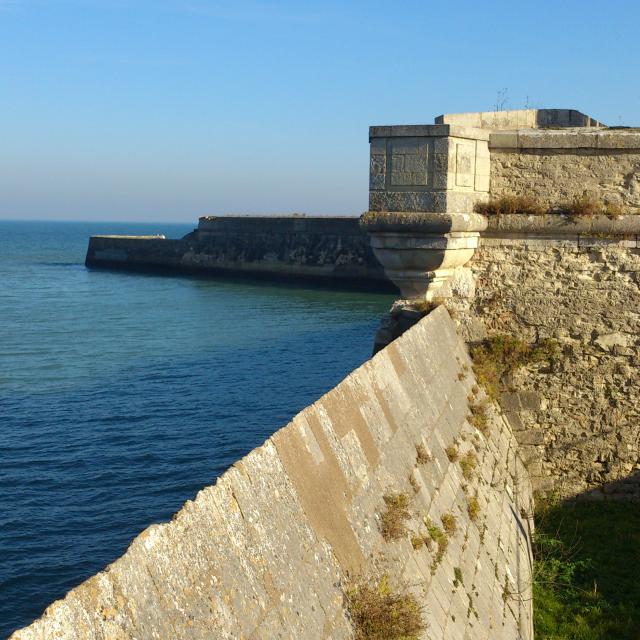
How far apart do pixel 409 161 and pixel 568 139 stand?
196cm

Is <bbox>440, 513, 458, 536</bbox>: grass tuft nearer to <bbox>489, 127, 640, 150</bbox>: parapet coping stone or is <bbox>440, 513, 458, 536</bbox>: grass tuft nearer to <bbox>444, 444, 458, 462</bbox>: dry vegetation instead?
<bbox>444, 444, 458, 462</bbox>: dry vegetation

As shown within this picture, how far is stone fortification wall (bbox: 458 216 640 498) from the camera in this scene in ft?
33.7

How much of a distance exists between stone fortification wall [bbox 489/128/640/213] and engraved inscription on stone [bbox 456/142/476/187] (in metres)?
0.57

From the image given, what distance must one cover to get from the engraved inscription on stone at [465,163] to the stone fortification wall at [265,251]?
129 ft

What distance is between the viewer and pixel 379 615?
14.5 ft

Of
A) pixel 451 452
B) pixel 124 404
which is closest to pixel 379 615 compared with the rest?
pixel 451 452

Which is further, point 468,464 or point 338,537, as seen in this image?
point 468,464

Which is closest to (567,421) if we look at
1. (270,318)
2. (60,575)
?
(60,575)

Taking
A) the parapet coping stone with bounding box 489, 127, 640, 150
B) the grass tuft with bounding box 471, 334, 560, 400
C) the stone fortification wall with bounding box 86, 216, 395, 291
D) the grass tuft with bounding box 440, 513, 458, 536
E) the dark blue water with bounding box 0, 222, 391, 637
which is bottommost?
the dark blue water with bounding box 0, 222, 391, 637

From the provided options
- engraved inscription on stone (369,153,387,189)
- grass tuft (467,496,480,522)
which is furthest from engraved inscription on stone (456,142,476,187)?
grass tuft (467,496,480,522)

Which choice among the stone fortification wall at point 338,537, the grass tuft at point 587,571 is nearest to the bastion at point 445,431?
the stone fortification wall at point 338,537

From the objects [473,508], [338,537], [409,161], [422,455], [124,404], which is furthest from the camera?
[124,404]

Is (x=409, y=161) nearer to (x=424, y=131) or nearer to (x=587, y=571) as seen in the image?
(x=424, y=131)

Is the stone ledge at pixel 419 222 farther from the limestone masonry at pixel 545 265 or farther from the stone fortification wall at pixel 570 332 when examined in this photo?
the stone fortification wall at pixel 570 332
